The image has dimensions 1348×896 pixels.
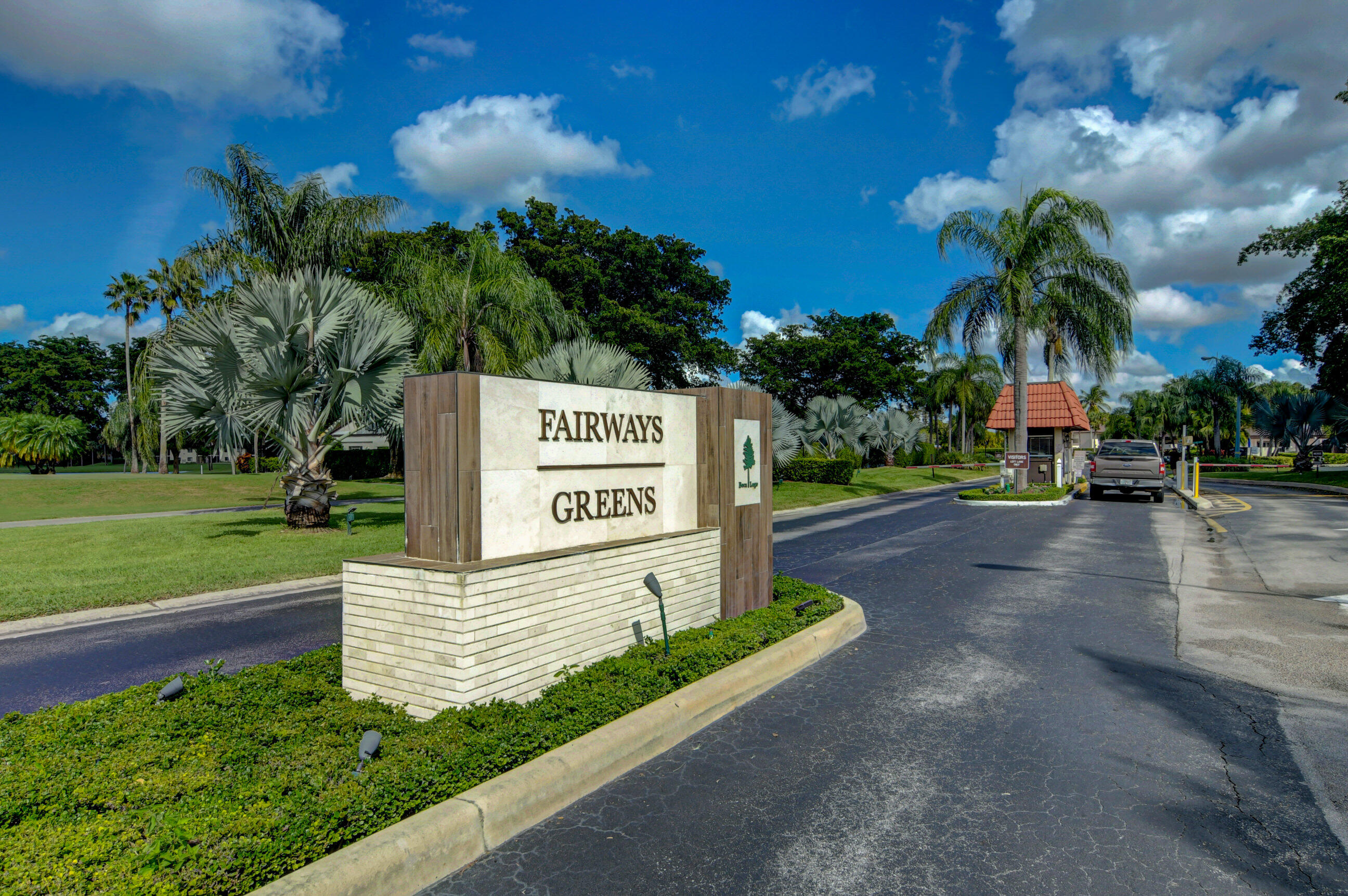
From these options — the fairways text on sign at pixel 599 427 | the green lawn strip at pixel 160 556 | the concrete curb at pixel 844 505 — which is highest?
the fairways text on sign at pixel 599 427

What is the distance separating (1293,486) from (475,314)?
37677 millimetres

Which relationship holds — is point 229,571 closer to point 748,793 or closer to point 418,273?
point 748,793

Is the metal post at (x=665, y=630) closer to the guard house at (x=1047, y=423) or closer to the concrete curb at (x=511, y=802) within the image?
the concrete curb at (x=511, y=802)

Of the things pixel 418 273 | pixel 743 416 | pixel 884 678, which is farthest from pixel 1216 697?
pixel 418 273

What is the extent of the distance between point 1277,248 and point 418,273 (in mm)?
34421

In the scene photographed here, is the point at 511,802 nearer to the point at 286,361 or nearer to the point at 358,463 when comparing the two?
the point at 286,361

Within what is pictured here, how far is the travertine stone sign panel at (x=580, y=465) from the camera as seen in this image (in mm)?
5086

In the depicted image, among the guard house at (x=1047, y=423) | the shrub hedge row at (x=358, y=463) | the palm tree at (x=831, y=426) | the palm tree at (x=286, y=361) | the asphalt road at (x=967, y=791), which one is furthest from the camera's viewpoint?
the shrub hedge row at (x=358, y=463)

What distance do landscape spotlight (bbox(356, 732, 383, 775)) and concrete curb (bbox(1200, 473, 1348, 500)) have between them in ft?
121

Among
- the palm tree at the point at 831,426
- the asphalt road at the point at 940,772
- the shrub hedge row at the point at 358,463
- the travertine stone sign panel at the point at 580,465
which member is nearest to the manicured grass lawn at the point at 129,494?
the shrub hedge row at the point at 358,463

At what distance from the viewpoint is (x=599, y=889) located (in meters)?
3.14

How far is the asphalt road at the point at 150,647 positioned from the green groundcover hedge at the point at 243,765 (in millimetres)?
1118

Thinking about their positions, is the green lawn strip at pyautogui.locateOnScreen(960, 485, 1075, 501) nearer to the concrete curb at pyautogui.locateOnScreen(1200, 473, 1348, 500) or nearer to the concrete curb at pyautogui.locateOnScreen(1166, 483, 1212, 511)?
the concrete curb at pyautogui.locateOnScreen(1166, 483, 1212, 511)

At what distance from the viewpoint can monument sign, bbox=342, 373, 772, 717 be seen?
4629mm
